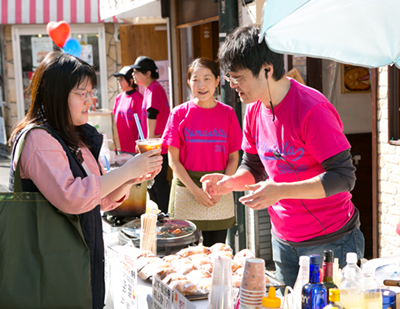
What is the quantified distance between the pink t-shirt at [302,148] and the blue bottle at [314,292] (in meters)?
0.66

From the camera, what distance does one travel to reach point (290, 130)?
7.29ft

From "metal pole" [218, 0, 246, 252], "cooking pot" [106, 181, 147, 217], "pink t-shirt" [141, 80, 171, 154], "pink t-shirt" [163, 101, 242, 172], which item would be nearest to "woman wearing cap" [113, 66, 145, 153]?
"pink t-shirt" [141, 80, 171, 154]

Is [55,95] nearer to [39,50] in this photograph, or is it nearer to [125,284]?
[125,284]

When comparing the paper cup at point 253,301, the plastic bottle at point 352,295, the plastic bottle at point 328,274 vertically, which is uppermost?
the plastic bottle at point 328,274

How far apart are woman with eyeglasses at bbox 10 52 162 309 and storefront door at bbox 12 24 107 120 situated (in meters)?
10.6

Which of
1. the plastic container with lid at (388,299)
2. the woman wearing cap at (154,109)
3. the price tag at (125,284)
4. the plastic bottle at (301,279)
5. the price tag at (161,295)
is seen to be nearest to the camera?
the plastic container with lid at (388,299)

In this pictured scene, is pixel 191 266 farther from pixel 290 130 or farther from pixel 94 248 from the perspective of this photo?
pixel 290 130

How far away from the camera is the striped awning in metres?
11.5

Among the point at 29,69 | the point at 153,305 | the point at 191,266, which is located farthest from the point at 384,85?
the point at 29,69

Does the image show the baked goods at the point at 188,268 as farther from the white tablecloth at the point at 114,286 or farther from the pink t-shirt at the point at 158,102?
the pink t-shirt at the point at 158,102

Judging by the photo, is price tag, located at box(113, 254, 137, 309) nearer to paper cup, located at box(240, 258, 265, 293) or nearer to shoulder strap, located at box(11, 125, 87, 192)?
shoulder strap, located at box(11, 125, 87, 192)

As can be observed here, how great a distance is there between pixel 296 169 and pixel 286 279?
616mm

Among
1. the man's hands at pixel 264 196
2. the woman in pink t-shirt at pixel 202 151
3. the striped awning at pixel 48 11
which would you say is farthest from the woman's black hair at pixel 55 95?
the striped awning at pixel 48 11

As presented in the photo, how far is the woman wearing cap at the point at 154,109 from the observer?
5699mm
